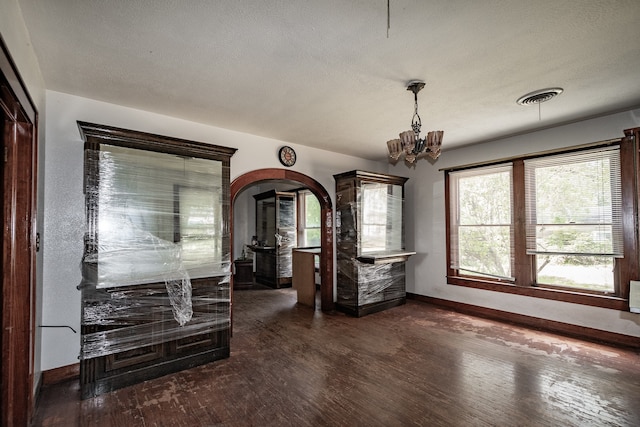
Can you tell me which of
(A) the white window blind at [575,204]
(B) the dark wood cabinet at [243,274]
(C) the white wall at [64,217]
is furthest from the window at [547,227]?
(C) the white wall at [64,217]

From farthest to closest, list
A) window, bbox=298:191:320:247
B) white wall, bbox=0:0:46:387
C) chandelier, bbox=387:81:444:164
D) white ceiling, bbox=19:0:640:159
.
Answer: window, bbox=298:191:320:247 → chandelier, bbox=387:81:444:164 → white ceiling, bbox=19:0:640:159 → white wall, bbox=0:0:46:387

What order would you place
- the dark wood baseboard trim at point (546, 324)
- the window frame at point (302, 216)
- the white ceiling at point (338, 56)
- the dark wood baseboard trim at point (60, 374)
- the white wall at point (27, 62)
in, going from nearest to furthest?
the white wall at point (27, 62), the white ceiling at point (338, 56), the dark wood baseboard trim at point (60, 374), the dark wood baseboard trim at point (546, 324), the window frame at point (302, 216)

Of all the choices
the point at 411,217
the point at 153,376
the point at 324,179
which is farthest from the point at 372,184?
the point at 153,376

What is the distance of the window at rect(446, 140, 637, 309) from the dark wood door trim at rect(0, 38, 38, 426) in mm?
5018

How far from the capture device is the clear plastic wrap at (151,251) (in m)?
2.46

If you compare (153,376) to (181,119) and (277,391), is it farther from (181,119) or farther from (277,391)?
(181,119)

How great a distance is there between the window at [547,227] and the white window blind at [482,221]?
0.04 ft

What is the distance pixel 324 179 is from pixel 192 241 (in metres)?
2.47

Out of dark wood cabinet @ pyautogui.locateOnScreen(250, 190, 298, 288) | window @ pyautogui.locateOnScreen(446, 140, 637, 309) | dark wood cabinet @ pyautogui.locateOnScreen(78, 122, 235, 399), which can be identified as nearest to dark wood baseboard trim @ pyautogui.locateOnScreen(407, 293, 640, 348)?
window @ pyautogui.locateOnScreen(446, 140, 637, 309)

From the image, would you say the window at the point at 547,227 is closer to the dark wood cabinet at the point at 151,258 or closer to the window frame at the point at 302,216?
the window frame at the point at 302,216

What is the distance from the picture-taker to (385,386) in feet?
8.16

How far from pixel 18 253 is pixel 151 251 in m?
0.93

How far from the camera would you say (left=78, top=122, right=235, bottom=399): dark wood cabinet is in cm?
245

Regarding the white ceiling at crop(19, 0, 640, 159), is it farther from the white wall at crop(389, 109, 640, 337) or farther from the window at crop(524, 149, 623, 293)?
the window at crop(524, 149, 623, 293)
